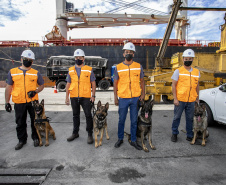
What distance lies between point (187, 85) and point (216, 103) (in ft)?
4.58

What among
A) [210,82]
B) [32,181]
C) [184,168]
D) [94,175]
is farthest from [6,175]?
[210,82]

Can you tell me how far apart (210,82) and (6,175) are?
8718 millimetres

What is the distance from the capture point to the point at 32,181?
84.4 inches

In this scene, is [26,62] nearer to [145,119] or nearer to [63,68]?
[145,119]

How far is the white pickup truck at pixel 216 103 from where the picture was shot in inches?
148

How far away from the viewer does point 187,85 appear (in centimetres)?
323

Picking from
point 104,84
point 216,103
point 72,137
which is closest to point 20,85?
point 72,137

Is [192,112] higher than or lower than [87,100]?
lower

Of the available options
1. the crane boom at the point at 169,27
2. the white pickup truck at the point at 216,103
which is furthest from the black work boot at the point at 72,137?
the crane boom at the point at 169,27

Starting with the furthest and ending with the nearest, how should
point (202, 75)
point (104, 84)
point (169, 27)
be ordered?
point (104, 84), point (169, 27), point (202, 75)

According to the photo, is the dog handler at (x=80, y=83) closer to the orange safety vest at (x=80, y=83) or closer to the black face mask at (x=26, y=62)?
the orange safety vest at (x=80, y=83)

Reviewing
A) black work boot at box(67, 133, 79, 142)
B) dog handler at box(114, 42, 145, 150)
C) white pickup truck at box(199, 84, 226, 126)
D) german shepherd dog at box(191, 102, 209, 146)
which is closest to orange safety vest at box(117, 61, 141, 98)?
dog handler at box(114, 42, 145, 150)

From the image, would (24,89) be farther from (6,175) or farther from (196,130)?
(196,130)

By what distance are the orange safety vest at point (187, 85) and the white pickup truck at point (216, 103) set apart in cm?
103
